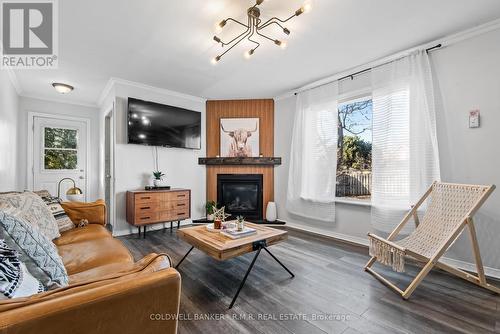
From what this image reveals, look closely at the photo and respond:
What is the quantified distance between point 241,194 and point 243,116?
1529mm

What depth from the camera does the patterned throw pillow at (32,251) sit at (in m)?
0.94

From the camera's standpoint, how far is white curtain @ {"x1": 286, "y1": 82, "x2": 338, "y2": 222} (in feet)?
11.5

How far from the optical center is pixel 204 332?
4.73 feet

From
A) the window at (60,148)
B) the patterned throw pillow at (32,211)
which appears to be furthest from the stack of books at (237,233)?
the window at (60,148)

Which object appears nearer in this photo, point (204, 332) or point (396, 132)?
point (204, 332)

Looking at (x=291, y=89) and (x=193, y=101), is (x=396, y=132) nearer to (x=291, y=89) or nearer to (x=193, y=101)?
(x=291, y=89)

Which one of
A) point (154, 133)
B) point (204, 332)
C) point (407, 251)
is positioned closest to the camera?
point (204, 332)

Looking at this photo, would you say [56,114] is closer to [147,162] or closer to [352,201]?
[147,162]

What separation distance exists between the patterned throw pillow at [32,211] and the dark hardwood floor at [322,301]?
1154mm

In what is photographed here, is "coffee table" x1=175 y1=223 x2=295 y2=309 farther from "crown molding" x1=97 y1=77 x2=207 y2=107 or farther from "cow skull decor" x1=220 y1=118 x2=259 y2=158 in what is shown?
"crown molding" x1=97 y1=77 x2=207 y2=107

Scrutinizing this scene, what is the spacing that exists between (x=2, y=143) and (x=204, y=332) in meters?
3.56

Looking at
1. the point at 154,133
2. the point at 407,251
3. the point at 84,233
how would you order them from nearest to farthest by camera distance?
the point at 407,251
the point at 84,233
the point at 154,133

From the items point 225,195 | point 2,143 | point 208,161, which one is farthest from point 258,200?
point 2,143

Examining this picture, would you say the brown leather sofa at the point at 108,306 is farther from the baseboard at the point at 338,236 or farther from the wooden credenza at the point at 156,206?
the baseboard at the point at 338,236
